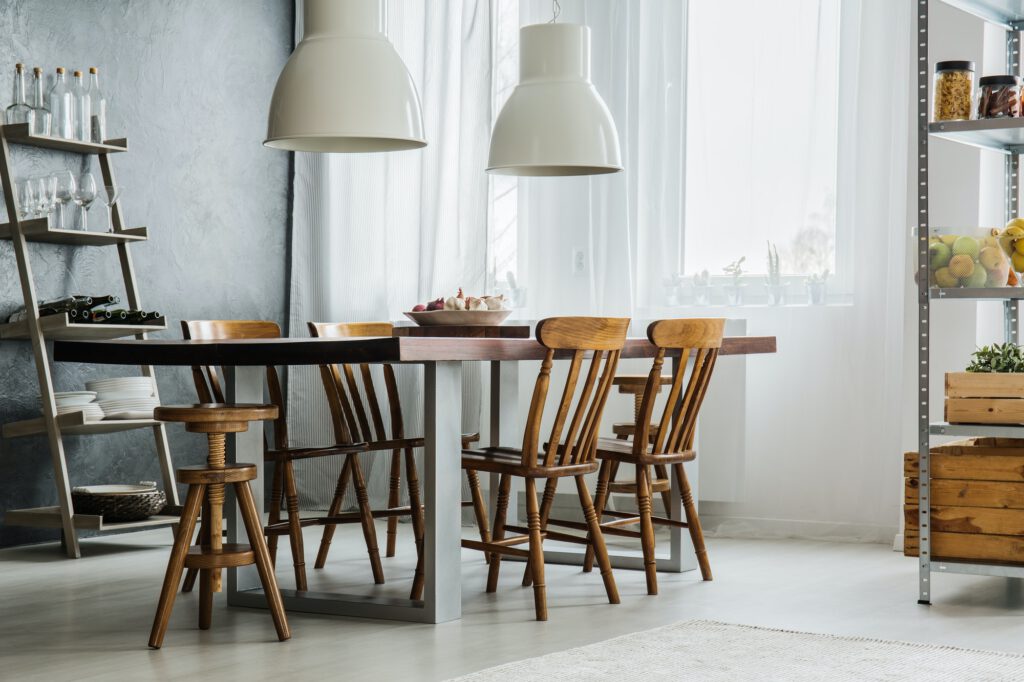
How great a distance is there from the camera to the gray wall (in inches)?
189

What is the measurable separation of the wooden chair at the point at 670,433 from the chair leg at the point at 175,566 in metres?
1.27

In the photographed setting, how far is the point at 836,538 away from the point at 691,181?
5.30 ft

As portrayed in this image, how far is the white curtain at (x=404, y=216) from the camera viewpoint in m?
5.79

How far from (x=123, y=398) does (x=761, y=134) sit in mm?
2792

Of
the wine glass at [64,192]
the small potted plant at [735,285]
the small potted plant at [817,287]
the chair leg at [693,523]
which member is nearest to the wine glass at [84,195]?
the wine glass at [64,192]

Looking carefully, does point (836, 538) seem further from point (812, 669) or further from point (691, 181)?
point (812, 669)

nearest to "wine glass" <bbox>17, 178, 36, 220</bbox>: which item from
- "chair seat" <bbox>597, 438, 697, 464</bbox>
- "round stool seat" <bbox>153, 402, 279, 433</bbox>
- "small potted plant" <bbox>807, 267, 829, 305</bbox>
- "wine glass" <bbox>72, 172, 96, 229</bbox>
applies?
"wine glass" <bbox>72, 172, 96, 229</bbox>

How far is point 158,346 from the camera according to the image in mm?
3182

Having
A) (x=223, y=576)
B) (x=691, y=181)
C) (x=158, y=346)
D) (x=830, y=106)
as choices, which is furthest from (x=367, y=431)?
(x=830, y=106)

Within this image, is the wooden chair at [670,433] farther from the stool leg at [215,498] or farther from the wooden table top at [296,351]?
the stool leg at [215,498]

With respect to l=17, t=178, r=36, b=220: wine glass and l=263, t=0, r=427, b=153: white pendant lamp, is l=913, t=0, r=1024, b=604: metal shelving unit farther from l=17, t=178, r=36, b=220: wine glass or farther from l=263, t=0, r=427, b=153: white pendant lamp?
l=17, t=178, r=36, b=220: wine glass

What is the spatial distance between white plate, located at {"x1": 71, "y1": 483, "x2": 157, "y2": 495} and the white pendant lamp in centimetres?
181

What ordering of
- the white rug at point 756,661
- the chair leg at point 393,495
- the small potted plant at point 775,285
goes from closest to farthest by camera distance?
the white rug at point 756,661, the chair leg at point 393,495, the small potted plant at point 775,285

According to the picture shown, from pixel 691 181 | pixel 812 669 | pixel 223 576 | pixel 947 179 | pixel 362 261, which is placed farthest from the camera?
pixel 362 261
